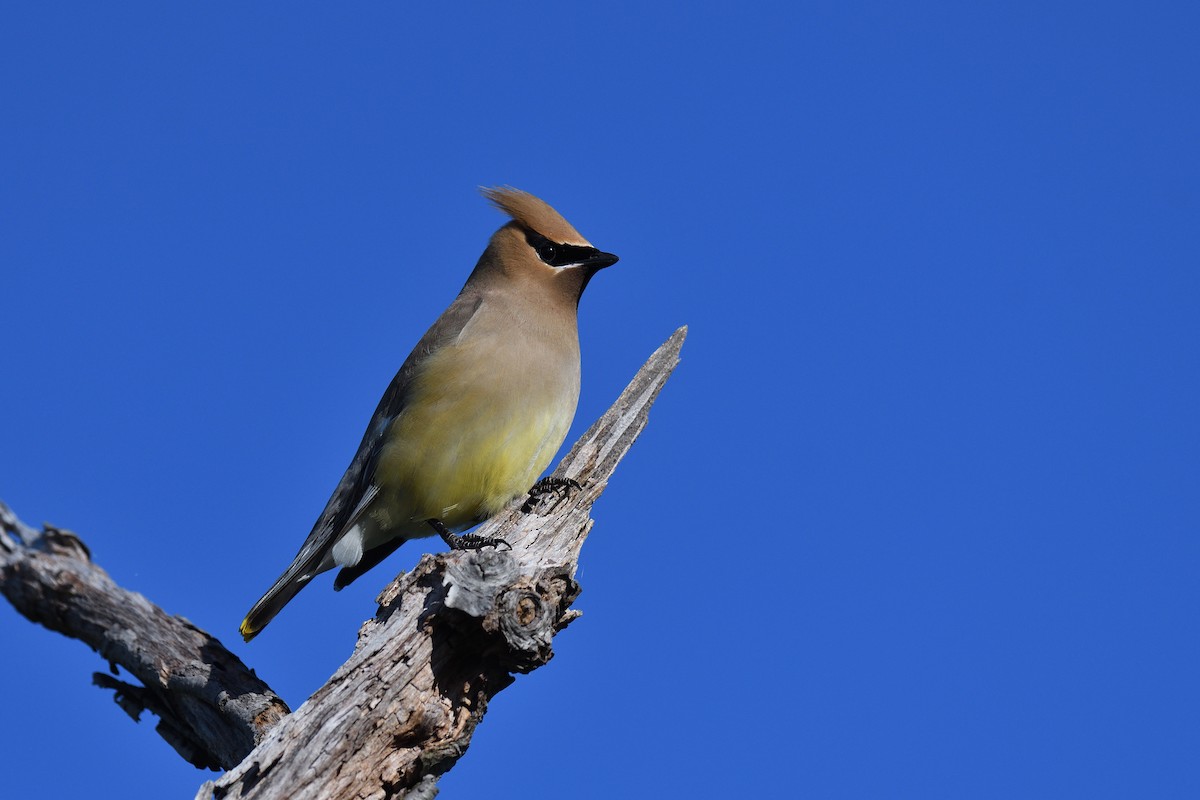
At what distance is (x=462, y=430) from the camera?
5.64 m

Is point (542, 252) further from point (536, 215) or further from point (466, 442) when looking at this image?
point (466, 442)

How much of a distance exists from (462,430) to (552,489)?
0.57 metres

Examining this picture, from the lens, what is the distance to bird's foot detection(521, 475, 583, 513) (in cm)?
519

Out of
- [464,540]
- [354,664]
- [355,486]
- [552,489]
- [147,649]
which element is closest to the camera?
[354,664]

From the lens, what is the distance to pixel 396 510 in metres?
5.79

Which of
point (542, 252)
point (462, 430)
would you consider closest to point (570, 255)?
point (542, 252)

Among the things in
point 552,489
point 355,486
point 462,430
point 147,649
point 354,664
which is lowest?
point 354,664

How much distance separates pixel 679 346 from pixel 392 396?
4.73ft

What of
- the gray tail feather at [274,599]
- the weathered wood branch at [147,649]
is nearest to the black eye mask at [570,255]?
the gray tail feather at [274,599]

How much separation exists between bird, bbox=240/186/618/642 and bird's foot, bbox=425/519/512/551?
0.03ft

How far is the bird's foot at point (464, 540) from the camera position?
489 centimetres

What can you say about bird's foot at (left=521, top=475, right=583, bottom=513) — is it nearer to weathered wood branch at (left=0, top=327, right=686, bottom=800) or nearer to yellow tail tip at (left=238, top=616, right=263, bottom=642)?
weathered wood branch at (left=0, top=327, right=686, bottom=800)

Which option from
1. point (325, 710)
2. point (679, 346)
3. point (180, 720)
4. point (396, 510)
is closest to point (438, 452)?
point (396, 510)

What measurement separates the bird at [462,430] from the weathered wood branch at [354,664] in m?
1.09
